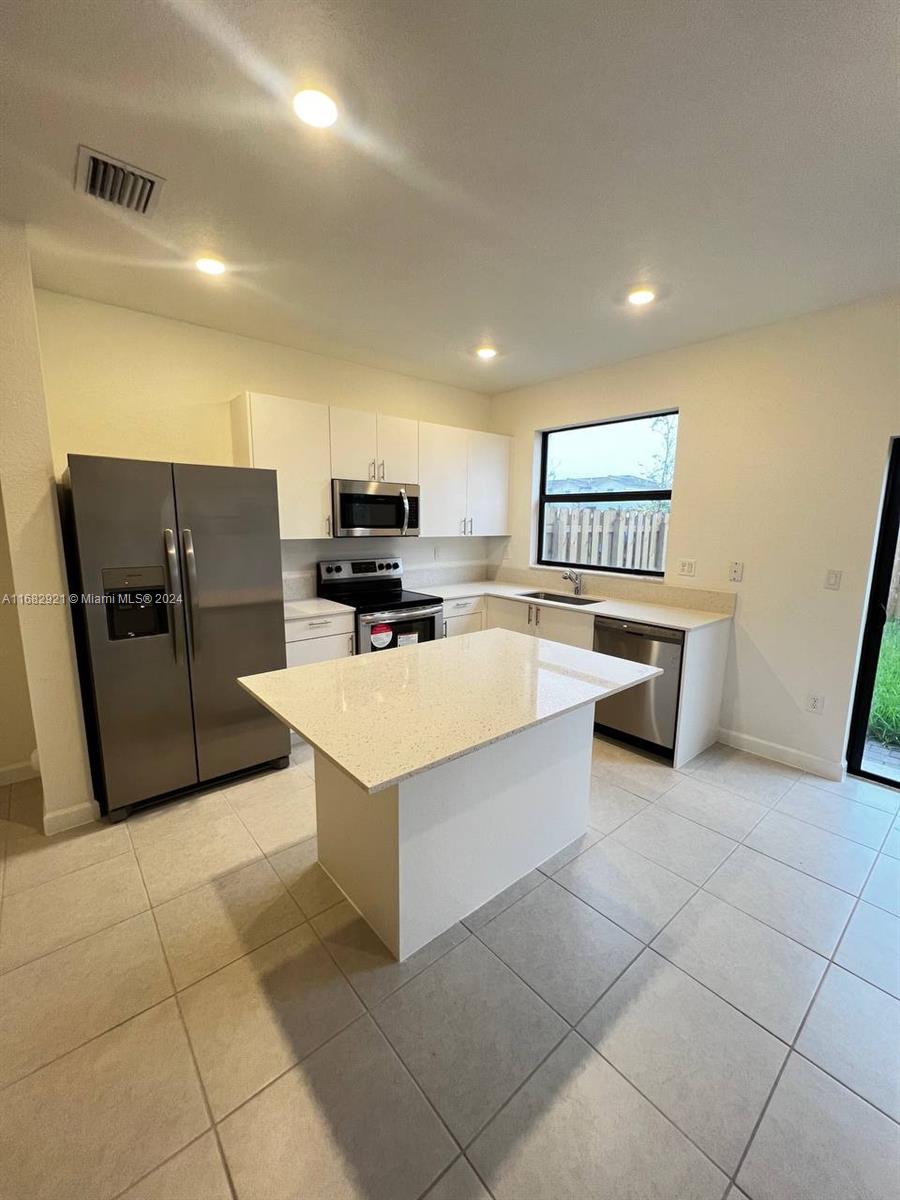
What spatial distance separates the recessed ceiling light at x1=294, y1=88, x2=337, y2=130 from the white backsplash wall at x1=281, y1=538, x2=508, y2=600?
7.38 ft

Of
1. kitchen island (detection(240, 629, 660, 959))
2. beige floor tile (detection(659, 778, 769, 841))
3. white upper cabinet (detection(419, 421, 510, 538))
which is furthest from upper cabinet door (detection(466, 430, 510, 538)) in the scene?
beige floor tile (detection(659, 778, 769, 841))

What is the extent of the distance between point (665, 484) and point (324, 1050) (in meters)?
3.62

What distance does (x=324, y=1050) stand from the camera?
4.53ft

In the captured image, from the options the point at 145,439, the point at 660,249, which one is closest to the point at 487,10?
the point at 660,249

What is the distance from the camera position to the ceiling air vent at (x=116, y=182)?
5.32 feet

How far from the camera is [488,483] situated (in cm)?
442

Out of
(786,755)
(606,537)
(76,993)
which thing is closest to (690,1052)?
(76,993)

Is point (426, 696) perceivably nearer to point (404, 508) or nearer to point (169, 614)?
point (169, 614)

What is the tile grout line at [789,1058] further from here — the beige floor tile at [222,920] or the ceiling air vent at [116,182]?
the ceiling air vent at [116,182]

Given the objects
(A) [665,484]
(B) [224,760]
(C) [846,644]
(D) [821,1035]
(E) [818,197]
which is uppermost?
(E) [818,197]

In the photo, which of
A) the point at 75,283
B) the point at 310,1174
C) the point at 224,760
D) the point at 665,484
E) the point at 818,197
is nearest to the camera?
the point at 310,1174

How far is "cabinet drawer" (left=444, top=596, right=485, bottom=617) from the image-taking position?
3.97 meters

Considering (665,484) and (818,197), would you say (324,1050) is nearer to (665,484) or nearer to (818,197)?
(818,197)

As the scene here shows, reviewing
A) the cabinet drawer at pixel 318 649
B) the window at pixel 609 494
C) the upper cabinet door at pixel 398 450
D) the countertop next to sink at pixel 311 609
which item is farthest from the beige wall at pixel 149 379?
the window at pixel 609 494
